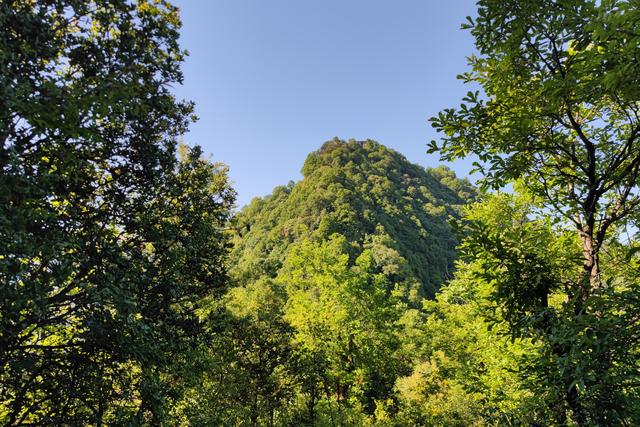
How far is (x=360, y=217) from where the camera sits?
6269cm

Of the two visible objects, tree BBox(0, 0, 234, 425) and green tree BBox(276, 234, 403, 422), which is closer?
tree BBox(0, 0, 234, 425)

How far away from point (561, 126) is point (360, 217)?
191 feet

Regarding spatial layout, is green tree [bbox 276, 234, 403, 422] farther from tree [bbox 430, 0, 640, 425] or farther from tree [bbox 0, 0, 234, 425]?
tree [bbox 430, 0, 640, 425]

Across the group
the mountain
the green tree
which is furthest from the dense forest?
the mountain

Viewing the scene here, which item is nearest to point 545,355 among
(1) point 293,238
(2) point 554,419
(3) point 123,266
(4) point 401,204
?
(2) point 554,419

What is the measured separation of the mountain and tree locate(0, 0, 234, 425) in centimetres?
3504

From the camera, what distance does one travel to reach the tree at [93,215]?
178 inches

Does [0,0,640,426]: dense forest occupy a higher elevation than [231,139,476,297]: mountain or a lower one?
lower

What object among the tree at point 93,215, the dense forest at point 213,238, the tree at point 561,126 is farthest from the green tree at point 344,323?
the tree at point 561,126

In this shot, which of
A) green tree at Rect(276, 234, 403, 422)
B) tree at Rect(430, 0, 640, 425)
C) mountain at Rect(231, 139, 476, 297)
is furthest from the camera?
mountain at Rect(231, 139, 476, 297)

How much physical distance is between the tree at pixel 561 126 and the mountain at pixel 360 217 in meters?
39.6

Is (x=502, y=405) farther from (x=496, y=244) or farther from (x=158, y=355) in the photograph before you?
(x=158, y=355)

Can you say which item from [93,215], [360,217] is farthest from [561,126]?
[360,217]

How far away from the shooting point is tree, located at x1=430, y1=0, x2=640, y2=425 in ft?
11.8
